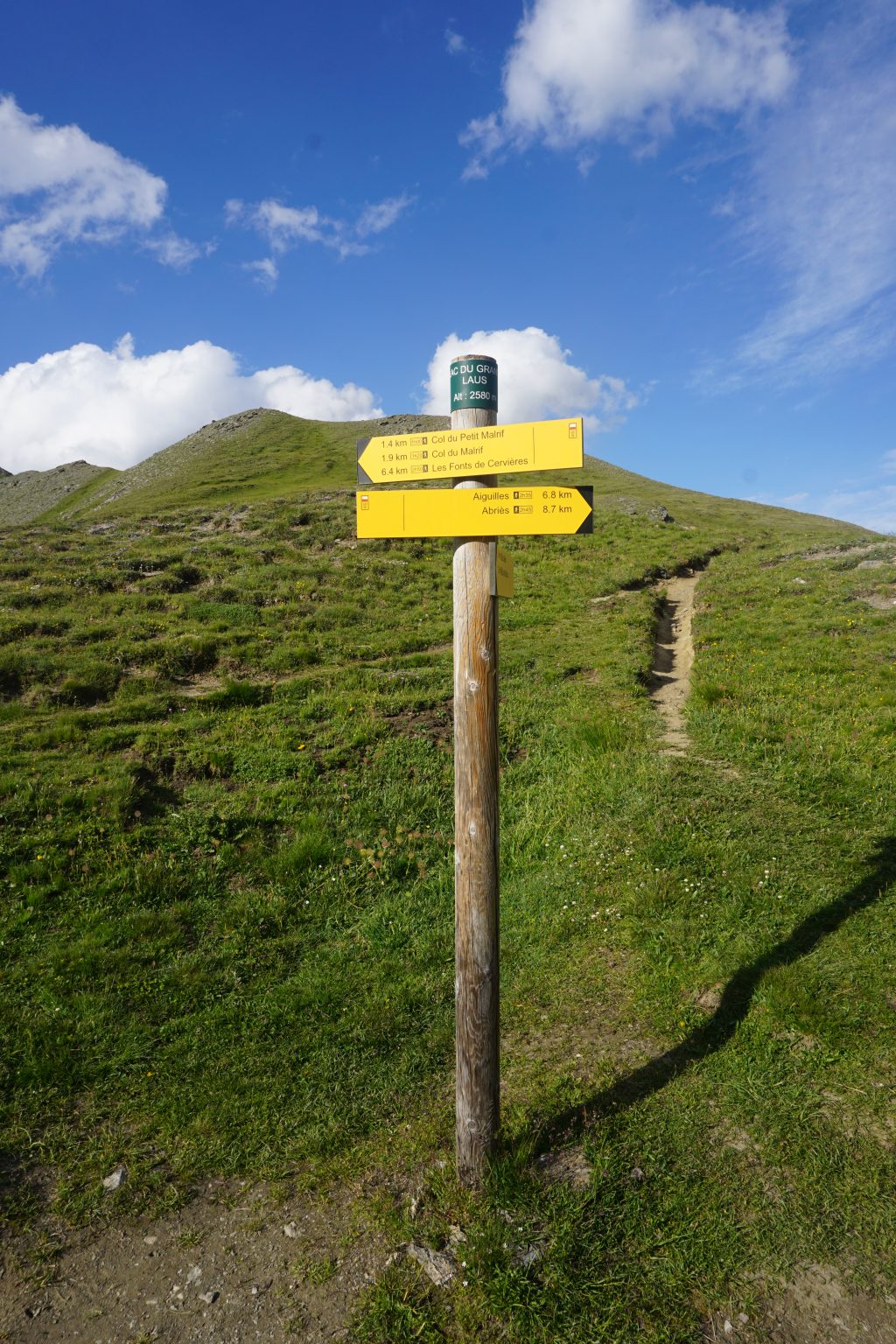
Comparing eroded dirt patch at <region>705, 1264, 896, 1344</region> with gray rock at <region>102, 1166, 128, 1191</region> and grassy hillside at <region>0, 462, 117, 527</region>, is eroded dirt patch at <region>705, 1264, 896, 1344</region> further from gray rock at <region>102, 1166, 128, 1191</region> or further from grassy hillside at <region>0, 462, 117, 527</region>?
grassy hillside at <region>0, 462, 117, 527</region>

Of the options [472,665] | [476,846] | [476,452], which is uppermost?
[476,452]

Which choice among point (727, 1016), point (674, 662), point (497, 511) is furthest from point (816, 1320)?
point (674, 662)

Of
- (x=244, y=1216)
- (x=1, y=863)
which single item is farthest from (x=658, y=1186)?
(x=1, y=863)

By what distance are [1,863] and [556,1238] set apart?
24.4 feet

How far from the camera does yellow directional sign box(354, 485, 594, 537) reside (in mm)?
4805

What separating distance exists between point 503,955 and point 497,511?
4.97 meters

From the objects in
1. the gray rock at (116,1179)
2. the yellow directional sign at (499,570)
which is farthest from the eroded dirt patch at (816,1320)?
the yellow directional sign at (499,570)

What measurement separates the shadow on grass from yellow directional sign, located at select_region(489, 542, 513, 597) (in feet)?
13.0

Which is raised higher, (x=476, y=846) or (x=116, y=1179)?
(x=476, y=846)

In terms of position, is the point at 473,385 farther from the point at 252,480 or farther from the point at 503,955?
the point at 252,480

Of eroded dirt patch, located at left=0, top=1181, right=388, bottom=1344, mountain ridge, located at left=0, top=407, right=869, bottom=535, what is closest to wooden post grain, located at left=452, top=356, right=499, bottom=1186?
eroded dirt patch, located at left=0, top=1181, right=388, bottom=1344

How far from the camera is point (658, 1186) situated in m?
4.94

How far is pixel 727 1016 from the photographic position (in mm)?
6539

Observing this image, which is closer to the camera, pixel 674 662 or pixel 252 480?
pixel 674 662
